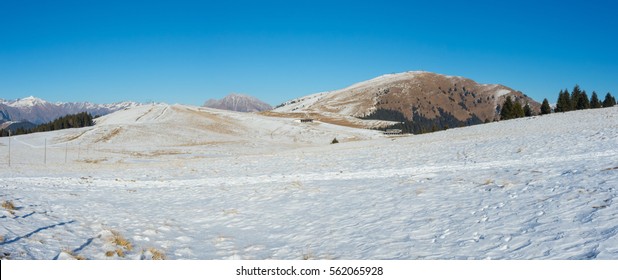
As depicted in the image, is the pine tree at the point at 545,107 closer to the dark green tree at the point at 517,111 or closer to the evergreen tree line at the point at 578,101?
the evergreen tree line at the point at 578,101

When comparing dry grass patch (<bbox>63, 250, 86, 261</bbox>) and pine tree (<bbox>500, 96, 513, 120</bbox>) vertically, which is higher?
pine tree (<bbox>500, 96, 513, 120</bbox>)

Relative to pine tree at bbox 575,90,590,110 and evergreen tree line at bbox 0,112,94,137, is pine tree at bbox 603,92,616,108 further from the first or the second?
evergreen tree line at bbox 0,112,94,137

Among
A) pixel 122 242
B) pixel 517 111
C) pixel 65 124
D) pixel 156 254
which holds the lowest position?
pixel 156 254

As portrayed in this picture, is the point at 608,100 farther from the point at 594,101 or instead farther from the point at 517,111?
the point at 517,111

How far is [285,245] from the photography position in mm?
12398

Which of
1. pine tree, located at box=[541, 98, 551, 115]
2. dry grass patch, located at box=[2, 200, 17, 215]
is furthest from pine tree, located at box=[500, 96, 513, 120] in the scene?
dry grass patch, located at box=[2, 200, 17, 215]

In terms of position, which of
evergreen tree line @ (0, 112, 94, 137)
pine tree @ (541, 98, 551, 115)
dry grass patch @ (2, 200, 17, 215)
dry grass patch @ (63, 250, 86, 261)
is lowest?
dry grass patch @ (63, 250, 86, 261)

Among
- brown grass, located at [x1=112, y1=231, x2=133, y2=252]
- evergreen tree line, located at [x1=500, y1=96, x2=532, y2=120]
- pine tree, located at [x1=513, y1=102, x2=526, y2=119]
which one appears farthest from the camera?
evergreen tree line, located at [x1=500, y1=96, x2=532, y2=120]

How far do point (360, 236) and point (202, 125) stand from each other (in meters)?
114

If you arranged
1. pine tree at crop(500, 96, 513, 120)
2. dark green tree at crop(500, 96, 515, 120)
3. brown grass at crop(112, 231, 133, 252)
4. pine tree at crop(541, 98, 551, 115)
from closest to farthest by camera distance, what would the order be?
brown grass at crop(112, 231, 133, 252), dark green tree at crop(500, 96, 515, 120), pine tree at crop(500, 96, 513, 120), pine tree at crop(541, 98, 551, 115)

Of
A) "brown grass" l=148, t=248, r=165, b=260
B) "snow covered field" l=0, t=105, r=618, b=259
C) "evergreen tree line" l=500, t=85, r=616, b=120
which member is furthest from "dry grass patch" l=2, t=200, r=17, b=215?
"evergreen tree line" l=500, t=85, r=616, b=120

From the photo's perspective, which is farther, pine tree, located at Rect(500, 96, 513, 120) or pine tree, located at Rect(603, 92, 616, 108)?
pine tree, located at Rect(603, 92, 616, 108)

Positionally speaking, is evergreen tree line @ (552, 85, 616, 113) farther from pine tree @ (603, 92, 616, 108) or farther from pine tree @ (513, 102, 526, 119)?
pine tree @ (513, 102, 526, 119)

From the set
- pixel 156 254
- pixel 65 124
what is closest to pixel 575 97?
pixel 156 254
